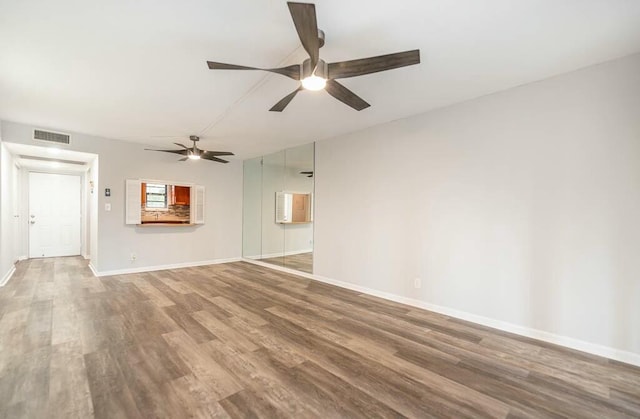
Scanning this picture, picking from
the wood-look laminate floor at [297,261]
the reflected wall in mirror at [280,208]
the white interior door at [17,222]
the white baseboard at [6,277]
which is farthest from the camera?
the white interior door at [17,222]

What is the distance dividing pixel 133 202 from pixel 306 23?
5.48 m

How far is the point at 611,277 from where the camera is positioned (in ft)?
8.25

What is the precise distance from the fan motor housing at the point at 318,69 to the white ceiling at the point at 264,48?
0.92 feet

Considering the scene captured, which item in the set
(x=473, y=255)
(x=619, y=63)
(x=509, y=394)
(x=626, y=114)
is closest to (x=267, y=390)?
(x=509, y=394)

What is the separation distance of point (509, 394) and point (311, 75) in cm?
281

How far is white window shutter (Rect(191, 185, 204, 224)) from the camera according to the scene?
6.41m

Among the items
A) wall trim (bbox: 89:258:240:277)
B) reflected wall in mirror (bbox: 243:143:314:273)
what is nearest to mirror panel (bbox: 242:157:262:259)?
reflected wall in mirror (bbox: 243:143:314:273)

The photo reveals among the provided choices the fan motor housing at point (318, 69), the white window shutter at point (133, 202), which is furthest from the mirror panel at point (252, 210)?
the fan motor housing at point (318, 69)

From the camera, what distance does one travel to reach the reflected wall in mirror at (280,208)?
5707 mm

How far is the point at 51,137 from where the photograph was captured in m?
4.71

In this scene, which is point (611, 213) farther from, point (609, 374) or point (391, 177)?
point (391, 177)

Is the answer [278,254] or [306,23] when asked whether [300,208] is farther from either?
[306,23]

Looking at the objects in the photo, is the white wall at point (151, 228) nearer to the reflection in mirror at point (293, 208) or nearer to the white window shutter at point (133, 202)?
the white window shutter at point (133, 202)

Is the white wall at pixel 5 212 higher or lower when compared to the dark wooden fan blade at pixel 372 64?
lower
